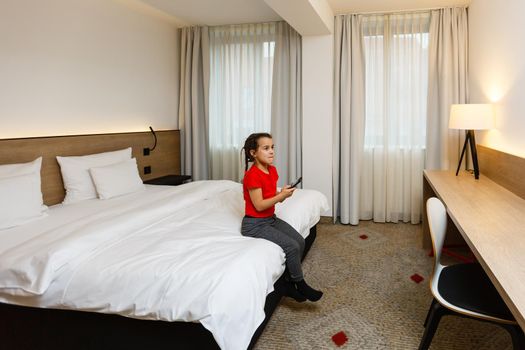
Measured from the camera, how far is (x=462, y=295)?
1566 mm

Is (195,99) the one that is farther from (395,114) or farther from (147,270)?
(147,270)

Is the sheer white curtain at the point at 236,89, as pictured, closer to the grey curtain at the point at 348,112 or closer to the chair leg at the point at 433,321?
the grey curtain at the point at 348,112

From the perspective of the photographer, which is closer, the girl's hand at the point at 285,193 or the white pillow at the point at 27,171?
the girl's hand at the point at 285,193

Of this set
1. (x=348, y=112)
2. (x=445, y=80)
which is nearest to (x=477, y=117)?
(x=445, y=80)

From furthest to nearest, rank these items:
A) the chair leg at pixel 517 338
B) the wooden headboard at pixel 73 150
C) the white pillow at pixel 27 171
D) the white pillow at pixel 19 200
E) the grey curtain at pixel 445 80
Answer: the grey curtain at pixel 445 80 → the wooden headboard at pixel 73 150 → the white pillow at pixel 27 171 → the white pillow at pixel 19 200 → the chair leg at pixel 517 338

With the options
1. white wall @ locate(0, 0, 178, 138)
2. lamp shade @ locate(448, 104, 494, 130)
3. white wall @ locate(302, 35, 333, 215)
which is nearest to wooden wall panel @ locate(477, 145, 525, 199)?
lamp shade @ locate(448, 104, 494, 130)

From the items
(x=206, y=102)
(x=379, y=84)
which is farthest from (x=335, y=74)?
(x=206, y=102)

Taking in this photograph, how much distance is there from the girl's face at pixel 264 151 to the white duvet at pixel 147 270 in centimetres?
45

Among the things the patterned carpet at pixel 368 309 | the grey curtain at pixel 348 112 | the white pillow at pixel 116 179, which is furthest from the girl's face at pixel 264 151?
the grey curtain at pixel 348 112

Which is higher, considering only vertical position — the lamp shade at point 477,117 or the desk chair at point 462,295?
the lamp shade at point 477,117

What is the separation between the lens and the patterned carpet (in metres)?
2.03

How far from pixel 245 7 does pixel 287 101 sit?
1107 mm

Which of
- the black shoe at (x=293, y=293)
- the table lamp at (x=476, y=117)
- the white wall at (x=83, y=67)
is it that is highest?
the white wall at (x=83, y=67)

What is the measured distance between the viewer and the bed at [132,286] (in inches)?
60.8
